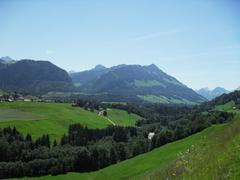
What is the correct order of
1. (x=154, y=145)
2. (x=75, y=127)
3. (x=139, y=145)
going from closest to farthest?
(x=154, y=145)
(x=139, y=145)
(x=75, y=127)

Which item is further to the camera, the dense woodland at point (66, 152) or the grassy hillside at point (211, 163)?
the dense woodland at point (66, 152)

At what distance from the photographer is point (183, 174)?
13.6 m

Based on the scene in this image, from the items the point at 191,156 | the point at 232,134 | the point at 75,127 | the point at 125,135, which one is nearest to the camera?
the point at 191,156

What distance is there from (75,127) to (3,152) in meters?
50.5

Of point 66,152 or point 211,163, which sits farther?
point 66,152

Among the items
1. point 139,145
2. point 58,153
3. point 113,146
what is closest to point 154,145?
point 139,145

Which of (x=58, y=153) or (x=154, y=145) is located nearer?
(x=154, y=145)

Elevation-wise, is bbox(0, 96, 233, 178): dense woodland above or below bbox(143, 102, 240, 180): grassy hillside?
below

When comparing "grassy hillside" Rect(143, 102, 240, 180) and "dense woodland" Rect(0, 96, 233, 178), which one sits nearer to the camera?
"grassy hillside" Rect(143, 102, 240, 180)

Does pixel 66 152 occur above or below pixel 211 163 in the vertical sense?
below

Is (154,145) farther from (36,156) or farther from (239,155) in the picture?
(239,155)

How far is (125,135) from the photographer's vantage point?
166625 millimetres

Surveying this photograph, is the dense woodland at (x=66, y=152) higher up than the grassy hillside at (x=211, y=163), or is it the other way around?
the grassy hillside at (x=211, y=163)

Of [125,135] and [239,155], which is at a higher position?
[239,155]
